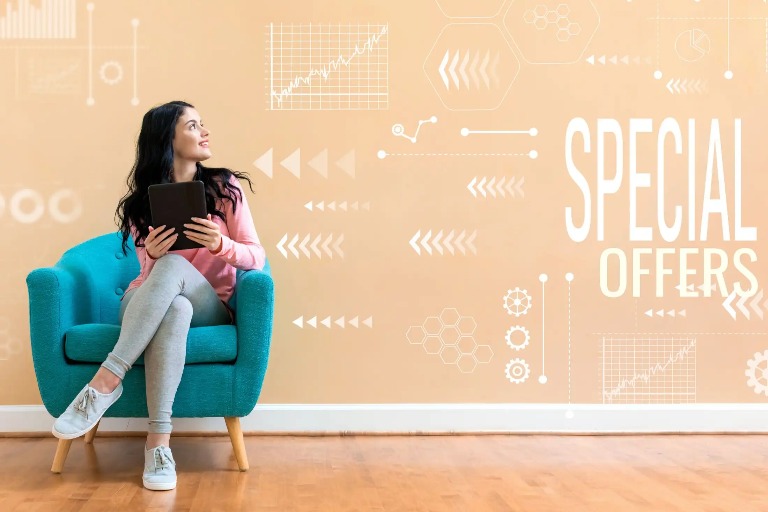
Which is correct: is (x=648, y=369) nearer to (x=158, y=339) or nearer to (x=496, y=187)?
(x=496, y=187)

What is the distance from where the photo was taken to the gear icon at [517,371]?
3.02m

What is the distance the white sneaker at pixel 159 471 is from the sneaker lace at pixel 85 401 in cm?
20

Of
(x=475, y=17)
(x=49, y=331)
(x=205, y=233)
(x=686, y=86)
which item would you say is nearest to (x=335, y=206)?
(x=205, y=233)

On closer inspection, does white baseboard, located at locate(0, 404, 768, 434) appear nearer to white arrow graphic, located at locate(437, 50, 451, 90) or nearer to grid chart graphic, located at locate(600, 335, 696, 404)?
grid chart graphic, located at locate(600, 335, 696, 404)

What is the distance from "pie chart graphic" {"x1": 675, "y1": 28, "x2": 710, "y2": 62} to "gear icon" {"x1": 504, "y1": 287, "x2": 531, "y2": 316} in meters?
1.07

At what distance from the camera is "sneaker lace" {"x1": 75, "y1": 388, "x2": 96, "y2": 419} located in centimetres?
220

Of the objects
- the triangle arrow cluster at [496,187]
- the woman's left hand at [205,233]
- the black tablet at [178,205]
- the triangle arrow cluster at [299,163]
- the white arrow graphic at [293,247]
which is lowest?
the white arrow graphic at [293,247]

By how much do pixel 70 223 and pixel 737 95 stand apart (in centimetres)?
250

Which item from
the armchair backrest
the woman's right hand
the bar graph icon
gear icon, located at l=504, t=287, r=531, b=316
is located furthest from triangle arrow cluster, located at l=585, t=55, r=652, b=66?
the bar graph icon

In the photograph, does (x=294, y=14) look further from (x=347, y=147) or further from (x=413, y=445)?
(x=413, y=445)

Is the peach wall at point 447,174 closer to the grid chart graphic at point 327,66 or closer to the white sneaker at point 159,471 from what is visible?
the grid chart graphic at point 327,66

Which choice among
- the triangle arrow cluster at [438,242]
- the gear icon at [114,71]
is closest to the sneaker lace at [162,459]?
the triangle arrow cluster at [438,242]

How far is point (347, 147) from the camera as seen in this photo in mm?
3008

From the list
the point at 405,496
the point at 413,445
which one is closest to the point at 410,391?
the point at 413,445
